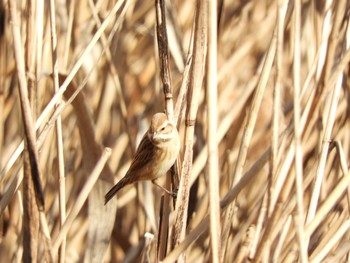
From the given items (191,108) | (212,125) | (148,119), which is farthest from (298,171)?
(148,119)

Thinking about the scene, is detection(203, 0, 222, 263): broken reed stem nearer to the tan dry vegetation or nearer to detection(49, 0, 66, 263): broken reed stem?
the tan dry vegetation

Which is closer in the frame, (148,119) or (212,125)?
(212,125)

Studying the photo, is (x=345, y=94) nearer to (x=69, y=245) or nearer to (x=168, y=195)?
(x=168, y=195)

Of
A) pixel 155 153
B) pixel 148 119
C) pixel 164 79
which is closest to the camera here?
pixel 164 79

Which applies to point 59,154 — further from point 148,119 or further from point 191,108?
point 148,119

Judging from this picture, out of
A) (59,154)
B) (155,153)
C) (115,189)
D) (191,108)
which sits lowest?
(115,189)

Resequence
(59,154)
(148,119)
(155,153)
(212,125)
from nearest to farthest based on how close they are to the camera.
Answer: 1. (212,125)
2. (59,154)
3. (155,153)
4. (148,119)

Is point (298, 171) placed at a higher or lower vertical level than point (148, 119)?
higher

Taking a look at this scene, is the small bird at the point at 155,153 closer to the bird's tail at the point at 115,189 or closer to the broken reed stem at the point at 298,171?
the bird's tail at the point at 115,189

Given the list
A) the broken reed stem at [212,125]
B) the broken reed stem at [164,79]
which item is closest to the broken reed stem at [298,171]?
the broken reed stem at [212,125]
